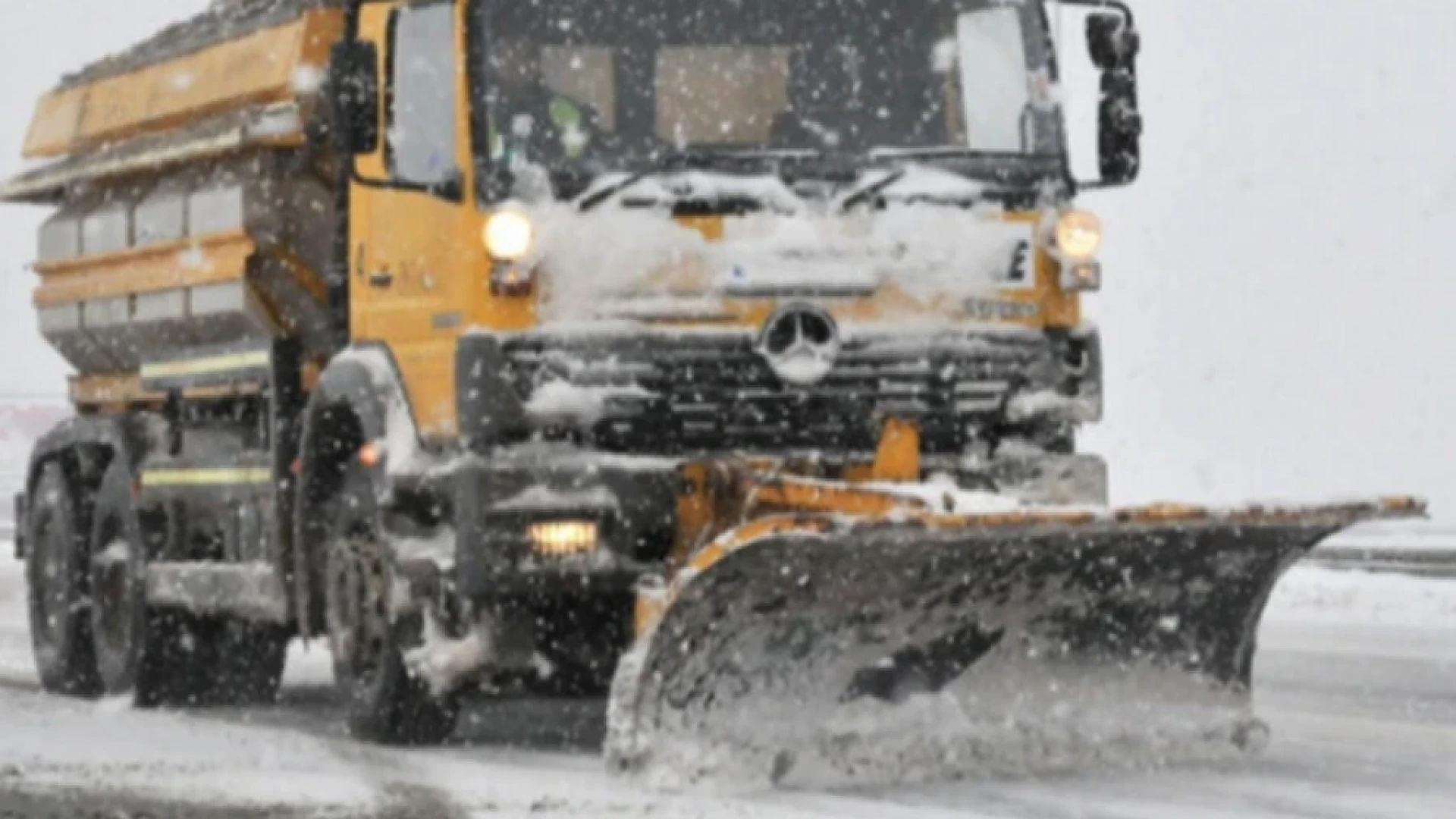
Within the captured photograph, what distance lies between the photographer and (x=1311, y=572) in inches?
982

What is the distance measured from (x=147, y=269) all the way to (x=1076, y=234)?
4.38m

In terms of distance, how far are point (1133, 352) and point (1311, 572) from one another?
26.6 meters

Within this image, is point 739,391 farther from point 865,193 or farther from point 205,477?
point 205,477

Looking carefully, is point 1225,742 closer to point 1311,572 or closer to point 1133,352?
point 1311,572

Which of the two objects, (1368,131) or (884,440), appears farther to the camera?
(1368,131)

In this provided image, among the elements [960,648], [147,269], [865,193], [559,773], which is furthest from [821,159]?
[147,269]

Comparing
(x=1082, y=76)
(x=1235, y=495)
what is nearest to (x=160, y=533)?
(x=1235, y=495)

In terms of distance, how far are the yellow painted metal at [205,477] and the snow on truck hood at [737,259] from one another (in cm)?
227

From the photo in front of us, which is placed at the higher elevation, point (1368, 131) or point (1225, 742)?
point (1368, 131)

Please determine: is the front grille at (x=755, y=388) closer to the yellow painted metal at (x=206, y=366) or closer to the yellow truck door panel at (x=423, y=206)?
the yellow truck door panel at (x=423, y=206)

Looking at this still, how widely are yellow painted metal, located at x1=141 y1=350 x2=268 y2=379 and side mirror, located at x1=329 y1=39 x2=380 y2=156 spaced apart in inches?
66.0

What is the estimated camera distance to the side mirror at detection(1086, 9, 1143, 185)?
11.0m

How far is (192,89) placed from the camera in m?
13.2

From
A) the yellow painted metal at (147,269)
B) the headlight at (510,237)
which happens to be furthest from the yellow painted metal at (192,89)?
the headlight at (510,237)
